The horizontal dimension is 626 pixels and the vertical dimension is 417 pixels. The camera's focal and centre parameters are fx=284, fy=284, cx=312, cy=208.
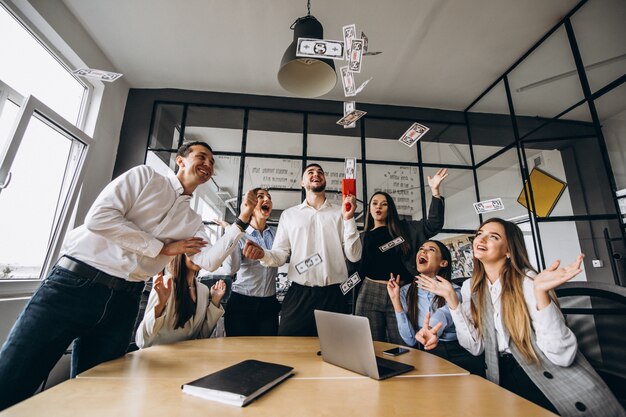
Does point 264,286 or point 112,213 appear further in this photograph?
point 264,286

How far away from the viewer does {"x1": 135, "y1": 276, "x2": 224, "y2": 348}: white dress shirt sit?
1.42 m

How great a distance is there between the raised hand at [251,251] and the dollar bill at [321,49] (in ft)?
3.96

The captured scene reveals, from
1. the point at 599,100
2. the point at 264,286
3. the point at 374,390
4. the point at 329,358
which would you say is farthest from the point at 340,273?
the point at 599,100

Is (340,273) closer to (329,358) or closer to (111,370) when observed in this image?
(329,358)

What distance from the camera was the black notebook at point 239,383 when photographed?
28.8 inches

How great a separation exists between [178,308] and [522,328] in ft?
5.48

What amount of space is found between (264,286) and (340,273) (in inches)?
24.4

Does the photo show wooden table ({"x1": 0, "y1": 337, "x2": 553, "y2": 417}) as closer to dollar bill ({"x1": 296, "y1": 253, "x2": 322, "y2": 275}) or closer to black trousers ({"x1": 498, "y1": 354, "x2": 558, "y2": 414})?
black trousers ({"x1": 498, "y1": 354, "x2": 558, "y2": 414})

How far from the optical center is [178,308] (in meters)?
1.57

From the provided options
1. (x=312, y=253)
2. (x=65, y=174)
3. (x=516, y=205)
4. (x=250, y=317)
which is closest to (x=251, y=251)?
(x=312, y=253)

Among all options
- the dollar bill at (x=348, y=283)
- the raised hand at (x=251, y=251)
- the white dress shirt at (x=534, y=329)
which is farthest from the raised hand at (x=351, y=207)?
the white dress shirt at (x=534, y=329)

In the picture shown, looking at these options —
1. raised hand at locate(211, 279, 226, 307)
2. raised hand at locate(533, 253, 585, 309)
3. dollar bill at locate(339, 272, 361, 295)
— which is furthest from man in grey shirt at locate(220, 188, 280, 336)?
raised hand at locate(533, 253, 585, 309)

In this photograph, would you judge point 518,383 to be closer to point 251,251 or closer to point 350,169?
point 251,251

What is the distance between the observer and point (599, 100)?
2.40 m
